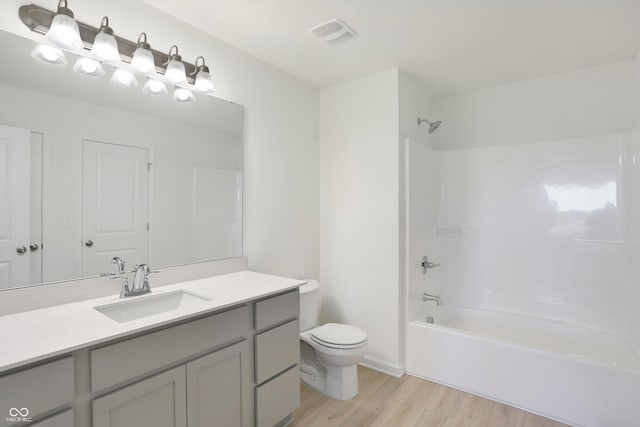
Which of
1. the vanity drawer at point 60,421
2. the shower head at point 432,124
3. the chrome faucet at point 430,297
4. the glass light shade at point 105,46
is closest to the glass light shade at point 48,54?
the glass light shade at point 105,46

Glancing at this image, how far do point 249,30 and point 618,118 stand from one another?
282 centimetres

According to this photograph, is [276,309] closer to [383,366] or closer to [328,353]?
[328,353]

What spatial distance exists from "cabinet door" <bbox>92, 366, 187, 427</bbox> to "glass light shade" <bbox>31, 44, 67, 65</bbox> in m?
1.47

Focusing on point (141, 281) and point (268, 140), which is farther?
point (268, 140)

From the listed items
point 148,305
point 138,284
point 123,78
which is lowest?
point 148,305

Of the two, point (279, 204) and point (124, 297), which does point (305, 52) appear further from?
point (124, 297)

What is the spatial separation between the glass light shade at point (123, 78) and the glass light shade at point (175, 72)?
6.8 inches

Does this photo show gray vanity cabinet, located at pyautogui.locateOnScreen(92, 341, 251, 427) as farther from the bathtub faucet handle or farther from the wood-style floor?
the bathtub faucet handle

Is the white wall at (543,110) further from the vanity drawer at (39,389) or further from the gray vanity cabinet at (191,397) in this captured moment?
the vanity drawer at (39,389)

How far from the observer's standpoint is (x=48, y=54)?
145 centimetres

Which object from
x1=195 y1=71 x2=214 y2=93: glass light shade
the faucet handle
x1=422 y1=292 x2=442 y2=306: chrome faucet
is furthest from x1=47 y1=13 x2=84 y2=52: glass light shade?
x1=422 y1=292 x2=442 y2=306: chrome faucet

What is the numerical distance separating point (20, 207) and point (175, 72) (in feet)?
3.30

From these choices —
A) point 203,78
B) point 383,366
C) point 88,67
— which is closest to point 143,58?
point 88,67

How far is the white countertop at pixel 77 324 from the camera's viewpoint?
3.27ft
